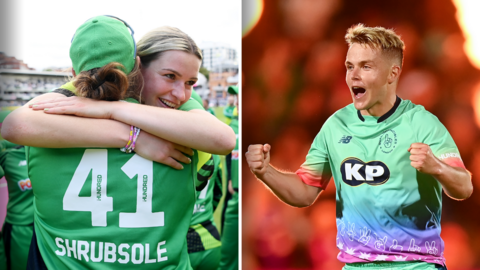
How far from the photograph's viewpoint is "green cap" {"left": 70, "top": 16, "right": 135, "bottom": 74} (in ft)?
4.29

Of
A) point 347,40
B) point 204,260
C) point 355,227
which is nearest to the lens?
point 355,227

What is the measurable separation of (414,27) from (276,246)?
4.67 ft

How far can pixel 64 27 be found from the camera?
2.05 meters

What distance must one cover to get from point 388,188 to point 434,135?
367 mm

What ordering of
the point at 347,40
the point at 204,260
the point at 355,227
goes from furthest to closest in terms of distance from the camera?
the point at 204,260 → the point at 347,40 → the point at 355,227

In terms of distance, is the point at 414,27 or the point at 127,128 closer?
the point at 127,128

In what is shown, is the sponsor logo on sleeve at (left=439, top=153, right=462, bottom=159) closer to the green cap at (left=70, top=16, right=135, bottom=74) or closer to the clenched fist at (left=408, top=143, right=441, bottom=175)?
the clenched fist at (left=408, top=143, right=441, bottom=175)

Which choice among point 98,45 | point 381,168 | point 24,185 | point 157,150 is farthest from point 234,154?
point 98,45

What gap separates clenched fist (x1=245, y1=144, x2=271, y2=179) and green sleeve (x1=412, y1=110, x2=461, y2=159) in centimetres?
78

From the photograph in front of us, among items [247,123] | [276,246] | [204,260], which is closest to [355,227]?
[276,246]

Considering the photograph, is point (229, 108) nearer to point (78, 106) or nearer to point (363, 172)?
point (363, 172)

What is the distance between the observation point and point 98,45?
1.31 m

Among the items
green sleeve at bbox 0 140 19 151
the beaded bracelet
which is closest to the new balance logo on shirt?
the beaded bracelet

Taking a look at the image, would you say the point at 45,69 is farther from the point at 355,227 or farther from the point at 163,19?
the point at 355,227
